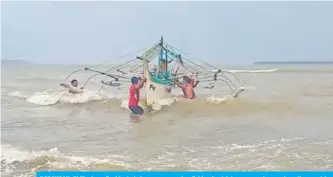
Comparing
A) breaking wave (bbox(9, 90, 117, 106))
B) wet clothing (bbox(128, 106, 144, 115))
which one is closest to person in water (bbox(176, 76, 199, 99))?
wet clothing (bbox(128, 106, 144, 115))

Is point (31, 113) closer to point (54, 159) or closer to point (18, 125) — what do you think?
point (18, 125)

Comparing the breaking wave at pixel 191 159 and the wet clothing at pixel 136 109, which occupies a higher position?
the wet clothing at pixel 136 109

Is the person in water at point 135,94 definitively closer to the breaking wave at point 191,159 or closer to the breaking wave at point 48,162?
the breaking wave at point 191,159

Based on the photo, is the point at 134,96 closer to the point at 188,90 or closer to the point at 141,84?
the point at 141,84

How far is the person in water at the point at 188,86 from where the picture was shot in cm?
692

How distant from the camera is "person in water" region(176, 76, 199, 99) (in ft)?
Result: 22.7

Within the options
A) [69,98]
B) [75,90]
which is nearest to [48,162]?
[69,98]

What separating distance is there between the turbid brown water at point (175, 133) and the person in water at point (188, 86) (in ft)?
0.59

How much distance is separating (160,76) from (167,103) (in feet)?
1.31

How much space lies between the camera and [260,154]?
3691 millimetres

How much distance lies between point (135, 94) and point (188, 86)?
1111mm

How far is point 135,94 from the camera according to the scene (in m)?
6.27

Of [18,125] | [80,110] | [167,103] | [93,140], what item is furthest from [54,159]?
[80,110]

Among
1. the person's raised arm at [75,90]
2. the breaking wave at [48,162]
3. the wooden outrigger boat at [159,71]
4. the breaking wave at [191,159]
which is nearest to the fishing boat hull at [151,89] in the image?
the wooden outrigger boat at [159,71]
